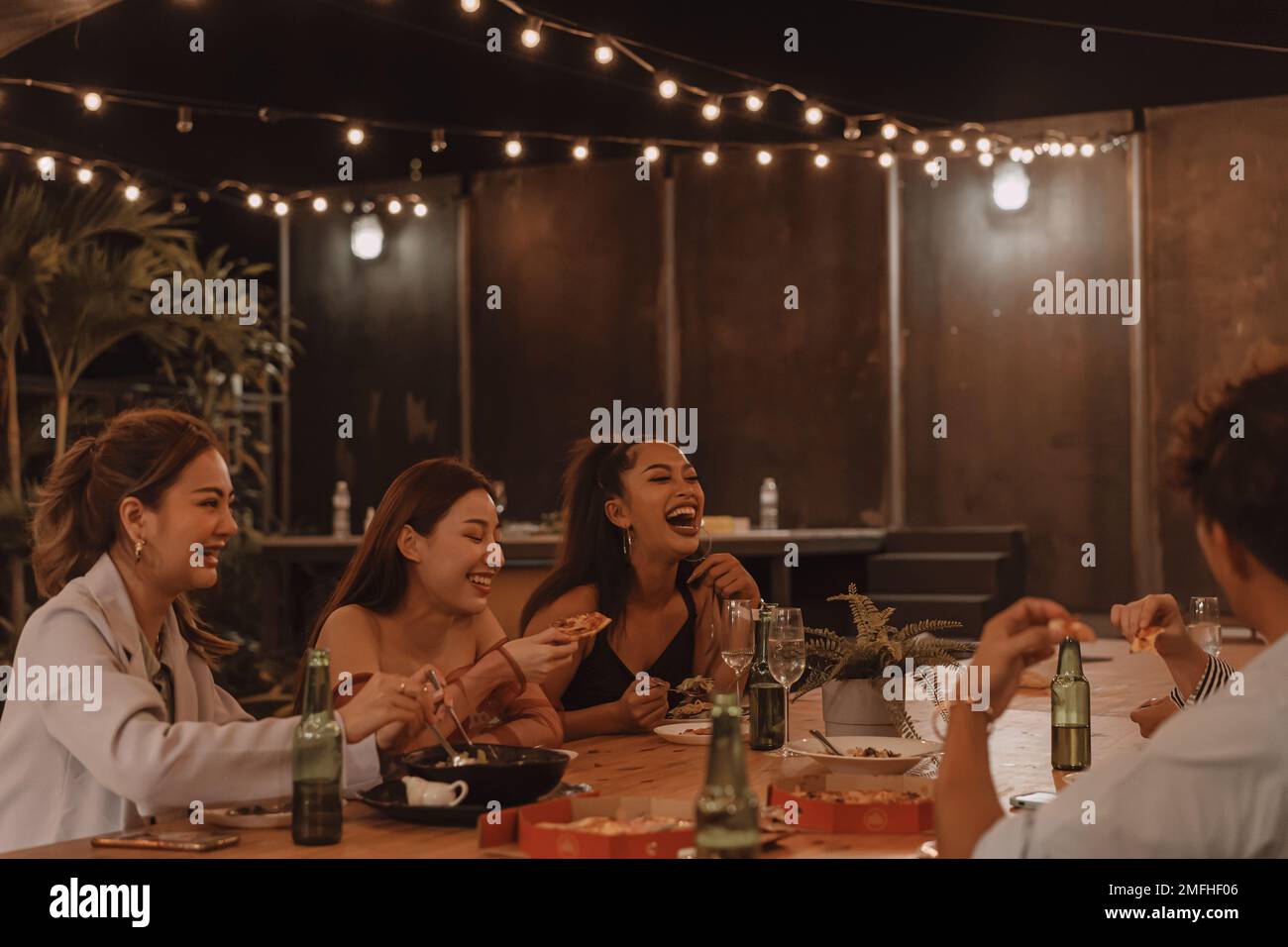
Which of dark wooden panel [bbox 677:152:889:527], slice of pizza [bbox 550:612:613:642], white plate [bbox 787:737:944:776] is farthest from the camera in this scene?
dark wooden panel [bbox 677:152:889:527]

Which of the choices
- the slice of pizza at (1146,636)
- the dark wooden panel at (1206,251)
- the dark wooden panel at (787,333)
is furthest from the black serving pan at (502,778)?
the dark wooden panel at (787,333)

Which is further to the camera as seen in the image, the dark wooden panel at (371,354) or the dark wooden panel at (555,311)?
the dark wooden panel at (371,354)

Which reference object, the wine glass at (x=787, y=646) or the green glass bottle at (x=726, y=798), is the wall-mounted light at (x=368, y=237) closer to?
the wine glass at (x=787, y=646)

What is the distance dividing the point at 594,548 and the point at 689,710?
0.47 meters

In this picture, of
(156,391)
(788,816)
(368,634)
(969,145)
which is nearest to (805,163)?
(969,145)

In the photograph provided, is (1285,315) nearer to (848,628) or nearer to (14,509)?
(848,628)

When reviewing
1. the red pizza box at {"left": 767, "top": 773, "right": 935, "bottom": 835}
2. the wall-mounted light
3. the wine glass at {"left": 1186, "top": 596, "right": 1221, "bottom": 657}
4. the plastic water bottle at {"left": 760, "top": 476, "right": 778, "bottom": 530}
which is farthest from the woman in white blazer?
the wall-mounted light

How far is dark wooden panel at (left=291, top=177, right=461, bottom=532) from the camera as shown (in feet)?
33.8

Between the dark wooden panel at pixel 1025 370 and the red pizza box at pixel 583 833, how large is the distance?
7.15 m

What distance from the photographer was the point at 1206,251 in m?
8.35

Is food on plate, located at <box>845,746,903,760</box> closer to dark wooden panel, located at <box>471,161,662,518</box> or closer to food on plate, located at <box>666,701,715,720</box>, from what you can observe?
food on plate, located at <box>666,701,715,720</box>

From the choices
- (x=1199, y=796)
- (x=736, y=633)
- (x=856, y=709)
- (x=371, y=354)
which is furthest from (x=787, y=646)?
(x=371, y=354)

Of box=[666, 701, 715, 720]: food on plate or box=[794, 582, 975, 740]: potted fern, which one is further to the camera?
box=[666, 701, 715, 720]: food on plate

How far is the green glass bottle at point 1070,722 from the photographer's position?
7.61 ft
